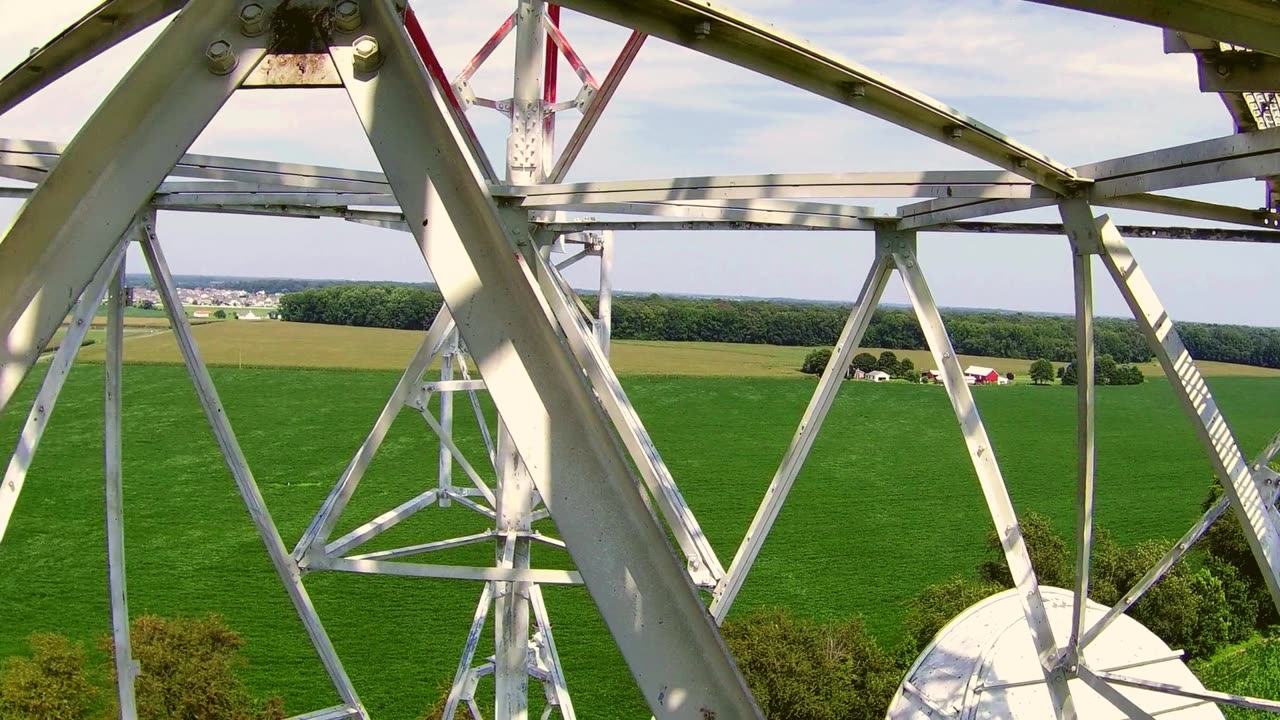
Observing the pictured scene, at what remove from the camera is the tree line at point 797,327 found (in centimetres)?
5184

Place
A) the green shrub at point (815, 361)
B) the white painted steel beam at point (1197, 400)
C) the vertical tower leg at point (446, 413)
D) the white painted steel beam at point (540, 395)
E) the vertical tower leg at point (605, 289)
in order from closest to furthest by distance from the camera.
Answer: the white painted steel beam at point (540, 395) → the white painted steel beam at point (1197, 400) → the vertical tower leg at point (605, 289) → the vertical tower leg at point (446, 413) → the green shrub at point (815, 361)

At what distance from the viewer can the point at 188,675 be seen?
68.0 feet

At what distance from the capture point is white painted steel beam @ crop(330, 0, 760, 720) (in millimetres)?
2471

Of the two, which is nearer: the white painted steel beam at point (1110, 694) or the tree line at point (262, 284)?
the white painted steel beam at point (1110, 694)

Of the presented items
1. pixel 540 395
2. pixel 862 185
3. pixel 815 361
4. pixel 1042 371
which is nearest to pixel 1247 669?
pixel 862 185

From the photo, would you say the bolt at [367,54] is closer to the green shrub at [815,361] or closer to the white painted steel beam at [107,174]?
the white painted steel beam at [107,174]

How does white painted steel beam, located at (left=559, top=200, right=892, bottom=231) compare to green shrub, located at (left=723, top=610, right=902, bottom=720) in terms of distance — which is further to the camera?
green shrub, located at (left=723, top=610, right=902, bottom=720)

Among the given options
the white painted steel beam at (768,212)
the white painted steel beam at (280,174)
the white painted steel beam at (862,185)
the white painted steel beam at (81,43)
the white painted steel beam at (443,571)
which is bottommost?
the white painted steel beam at (81,43)

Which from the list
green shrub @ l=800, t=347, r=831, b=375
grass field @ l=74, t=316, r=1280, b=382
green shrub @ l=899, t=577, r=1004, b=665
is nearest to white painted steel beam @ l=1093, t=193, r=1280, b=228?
green shrub @ l=899, t=577, r=1004, b=665

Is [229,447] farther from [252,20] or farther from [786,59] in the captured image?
[786,59]

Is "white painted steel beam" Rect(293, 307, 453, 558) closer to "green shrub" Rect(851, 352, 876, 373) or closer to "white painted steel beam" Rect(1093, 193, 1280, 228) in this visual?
"white painted steel beam" Rect(1093, 193, 1280, 228)

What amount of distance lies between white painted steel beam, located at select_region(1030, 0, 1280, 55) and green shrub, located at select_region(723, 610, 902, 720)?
763 inches

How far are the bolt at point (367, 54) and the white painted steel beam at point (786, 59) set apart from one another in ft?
1.48

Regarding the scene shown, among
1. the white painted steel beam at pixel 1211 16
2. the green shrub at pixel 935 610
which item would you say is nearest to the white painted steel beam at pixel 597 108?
the white painted steel beam at pixel 1211 16
